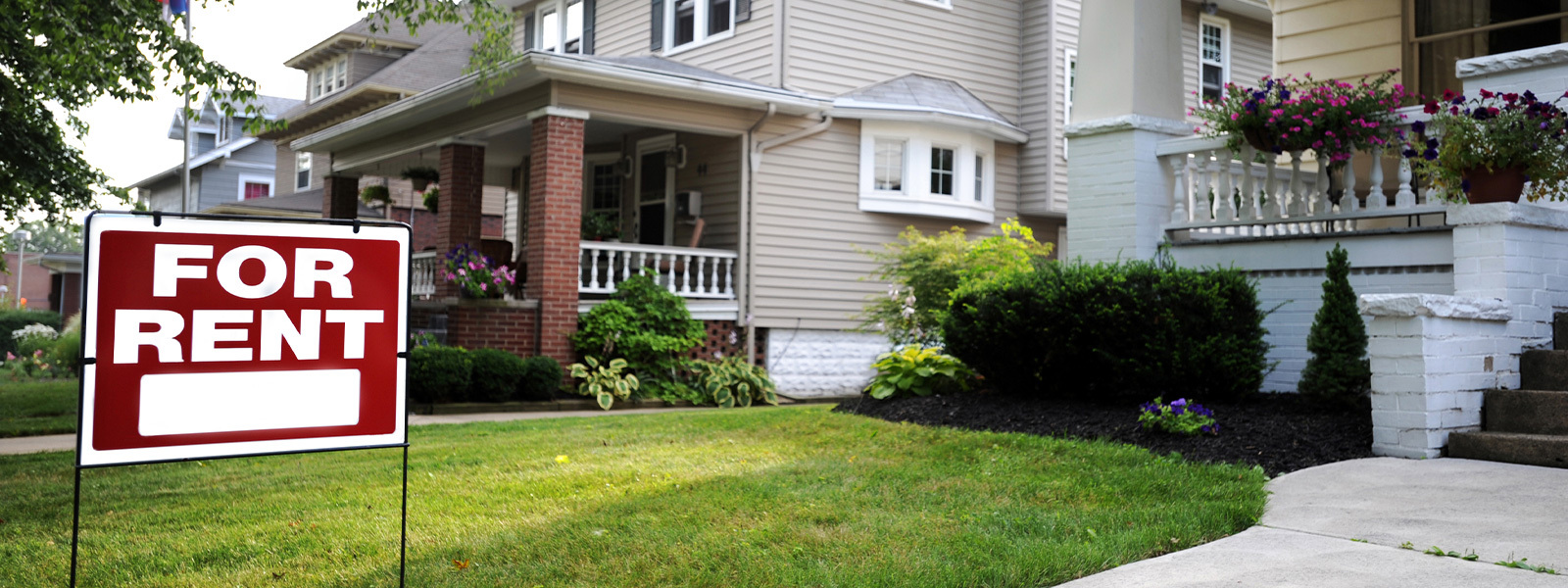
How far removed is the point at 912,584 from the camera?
3.73 metres

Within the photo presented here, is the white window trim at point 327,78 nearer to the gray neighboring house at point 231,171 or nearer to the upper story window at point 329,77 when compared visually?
the upper story window at point 329,77

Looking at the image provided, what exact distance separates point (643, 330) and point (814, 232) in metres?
3.25

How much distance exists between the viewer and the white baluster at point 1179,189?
812 centimetres

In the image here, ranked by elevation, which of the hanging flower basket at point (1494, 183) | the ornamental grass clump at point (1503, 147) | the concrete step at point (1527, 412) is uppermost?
the ornamental grass clump at point (1503, 147)

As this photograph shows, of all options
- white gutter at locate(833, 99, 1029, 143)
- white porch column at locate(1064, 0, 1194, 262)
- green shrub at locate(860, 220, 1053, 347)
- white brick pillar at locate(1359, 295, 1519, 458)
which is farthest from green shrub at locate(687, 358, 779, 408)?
white brick pillar at locate(1359, 295, 1519, 458)

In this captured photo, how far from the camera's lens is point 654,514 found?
16.2ft

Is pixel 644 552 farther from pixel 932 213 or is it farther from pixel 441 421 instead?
pixel 932 213

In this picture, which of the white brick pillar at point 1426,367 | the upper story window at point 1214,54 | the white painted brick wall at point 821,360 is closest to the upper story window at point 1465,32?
the white brick pillar at point 1426,367

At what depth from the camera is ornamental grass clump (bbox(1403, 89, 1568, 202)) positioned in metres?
6.06

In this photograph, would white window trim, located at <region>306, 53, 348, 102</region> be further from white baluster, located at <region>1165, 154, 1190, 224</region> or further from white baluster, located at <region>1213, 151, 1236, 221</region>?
white baluster, located at <region>1213, 151, 1236, 221</region>

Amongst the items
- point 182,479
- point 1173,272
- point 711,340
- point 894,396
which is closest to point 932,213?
point 711,340

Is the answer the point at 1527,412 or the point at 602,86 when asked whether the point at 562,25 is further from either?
the point at 1527,412

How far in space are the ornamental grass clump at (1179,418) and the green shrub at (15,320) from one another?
84.1ft

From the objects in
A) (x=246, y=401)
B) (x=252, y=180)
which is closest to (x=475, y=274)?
(x=246, y=401)
